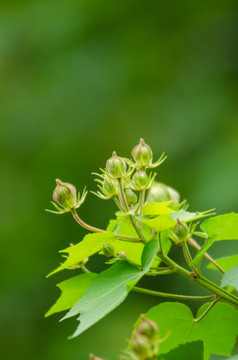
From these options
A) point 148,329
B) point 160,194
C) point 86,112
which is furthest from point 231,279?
point 86,112

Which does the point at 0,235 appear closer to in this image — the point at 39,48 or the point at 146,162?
the point at 39,48

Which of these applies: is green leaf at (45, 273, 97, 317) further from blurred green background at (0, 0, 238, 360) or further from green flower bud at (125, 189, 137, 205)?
blurred green background at (0, 0, 238, 360)

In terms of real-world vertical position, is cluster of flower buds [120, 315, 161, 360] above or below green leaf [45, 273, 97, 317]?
below

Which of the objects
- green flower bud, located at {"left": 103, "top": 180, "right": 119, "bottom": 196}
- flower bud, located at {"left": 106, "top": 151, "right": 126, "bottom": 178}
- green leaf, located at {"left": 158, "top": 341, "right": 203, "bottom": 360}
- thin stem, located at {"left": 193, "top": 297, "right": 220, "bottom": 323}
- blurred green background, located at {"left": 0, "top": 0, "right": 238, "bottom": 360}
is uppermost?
blurred green background, located at {"left": 0, "top": 0, "right": 238, "bottom": 360}

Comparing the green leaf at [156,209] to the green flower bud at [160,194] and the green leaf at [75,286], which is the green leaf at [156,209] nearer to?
the green leaf at [75,286]

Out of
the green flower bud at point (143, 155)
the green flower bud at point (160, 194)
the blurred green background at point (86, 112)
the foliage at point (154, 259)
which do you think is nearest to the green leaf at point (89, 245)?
the foliage at point (154, 259)

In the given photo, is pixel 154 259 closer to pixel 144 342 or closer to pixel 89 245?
pixel 89 245

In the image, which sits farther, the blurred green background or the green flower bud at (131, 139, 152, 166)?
the blurred green background

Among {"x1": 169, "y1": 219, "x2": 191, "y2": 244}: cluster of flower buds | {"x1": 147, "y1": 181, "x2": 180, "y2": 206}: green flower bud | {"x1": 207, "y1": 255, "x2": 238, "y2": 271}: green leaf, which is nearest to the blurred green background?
{"x1": 147, "y1": 181, "x2": 180, "y2": 206}: green flower bud
